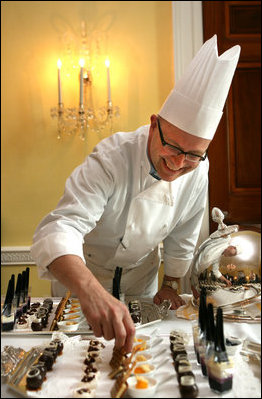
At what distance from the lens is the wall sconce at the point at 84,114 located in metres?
1.20

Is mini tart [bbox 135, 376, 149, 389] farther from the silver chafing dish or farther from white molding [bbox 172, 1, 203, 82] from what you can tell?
white molding [bbox 172, 1, 203, 82]

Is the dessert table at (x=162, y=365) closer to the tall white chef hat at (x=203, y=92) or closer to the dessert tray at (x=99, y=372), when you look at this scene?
the dessert tray at (x=99, y=372)

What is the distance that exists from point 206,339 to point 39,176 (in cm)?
56

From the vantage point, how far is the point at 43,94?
1.21 m

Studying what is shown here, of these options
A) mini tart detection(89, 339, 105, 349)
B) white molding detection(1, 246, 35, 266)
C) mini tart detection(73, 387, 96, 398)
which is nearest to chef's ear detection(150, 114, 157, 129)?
white molding detection(1, 246, 35, 266)

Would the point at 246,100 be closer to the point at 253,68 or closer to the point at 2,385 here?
the point at 253,68

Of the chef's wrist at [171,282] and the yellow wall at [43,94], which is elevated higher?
the yellow wall at [43,94]

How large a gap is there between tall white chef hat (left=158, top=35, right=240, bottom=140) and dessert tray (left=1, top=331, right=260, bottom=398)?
46 centimetres

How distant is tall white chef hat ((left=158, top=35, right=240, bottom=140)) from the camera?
1051 mm

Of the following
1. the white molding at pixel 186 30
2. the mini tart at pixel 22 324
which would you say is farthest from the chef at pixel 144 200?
the white molding at pixel 186 30

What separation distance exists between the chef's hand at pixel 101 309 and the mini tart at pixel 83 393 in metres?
0.09

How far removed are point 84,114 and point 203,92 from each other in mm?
315

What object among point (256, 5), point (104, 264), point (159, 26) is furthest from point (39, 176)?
point (256, 5)

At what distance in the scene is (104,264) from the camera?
1.23 m
